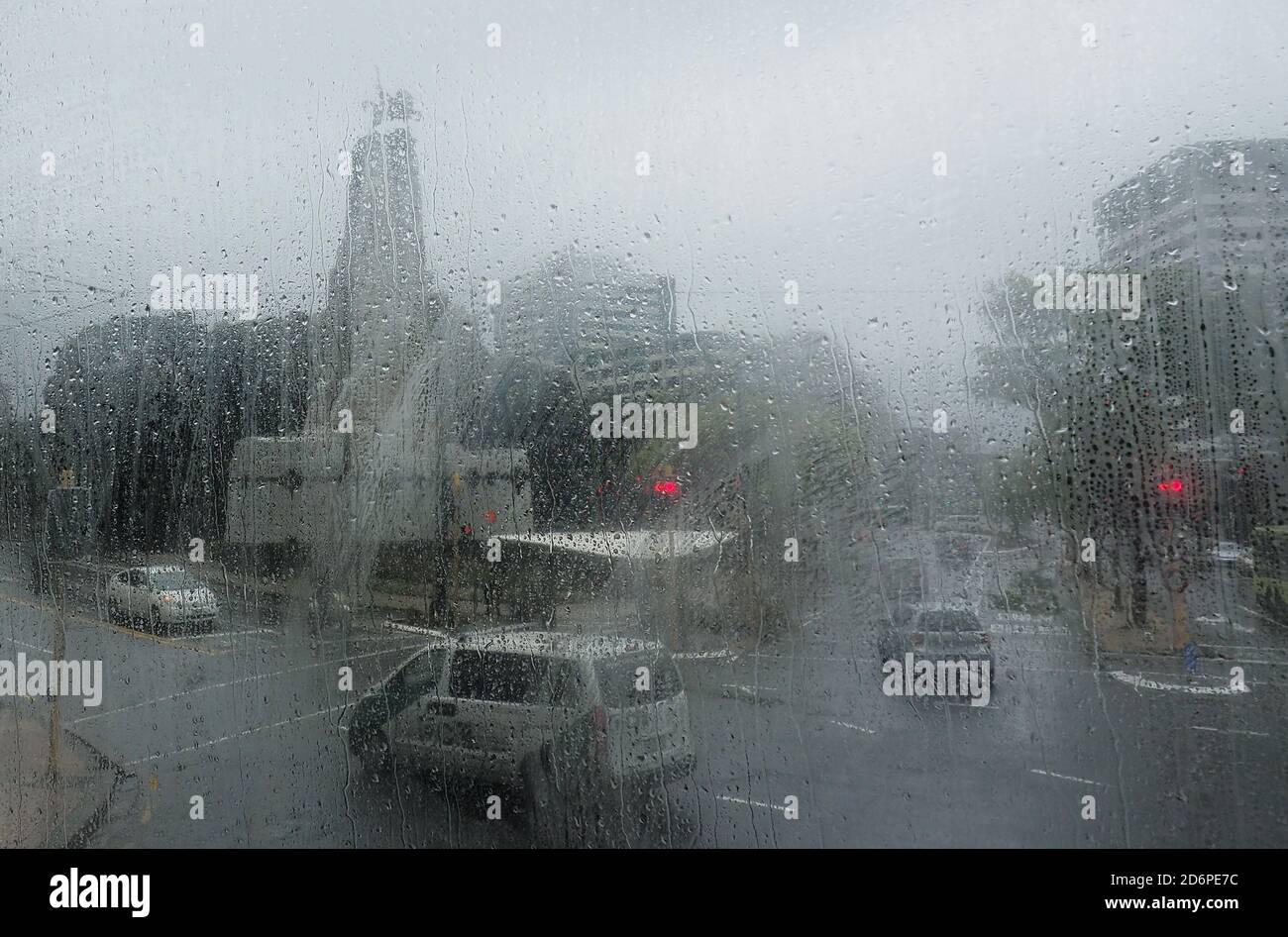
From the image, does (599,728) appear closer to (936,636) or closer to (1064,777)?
(936,636)

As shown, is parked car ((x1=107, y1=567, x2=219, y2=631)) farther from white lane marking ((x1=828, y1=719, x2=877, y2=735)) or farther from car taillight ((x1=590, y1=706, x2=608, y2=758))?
white lane marking ((x1=828, y1=719, x2=877, y2=735))

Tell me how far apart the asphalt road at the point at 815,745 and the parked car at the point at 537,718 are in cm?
5

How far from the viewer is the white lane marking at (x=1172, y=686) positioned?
1550 millimetres

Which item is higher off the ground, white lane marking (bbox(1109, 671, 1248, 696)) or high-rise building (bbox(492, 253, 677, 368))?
high-rise building (bbox(492, 253, 677, 368))

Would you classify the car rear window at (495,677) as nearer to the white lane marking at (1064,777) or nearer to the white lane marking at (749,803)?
the white lane marking at (749,803)

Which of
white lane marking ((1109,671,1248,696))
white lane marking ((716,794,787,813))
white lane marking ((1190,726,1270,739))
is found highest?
white lane marking ((1109,671,1248,696))

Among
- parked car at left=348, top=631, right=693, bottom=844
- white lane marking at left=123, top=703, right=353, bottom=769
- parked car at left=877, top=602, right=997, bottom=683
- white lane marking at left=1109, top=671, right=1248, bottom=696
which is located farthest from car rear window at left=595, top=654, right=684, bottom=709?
white lane marking at left=1109, top=671, right=1248, bottom=696

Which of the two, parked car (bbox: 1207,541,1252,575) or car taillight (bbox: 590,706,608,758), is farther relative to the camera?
car taillight (bbox: 590,706,608,758)

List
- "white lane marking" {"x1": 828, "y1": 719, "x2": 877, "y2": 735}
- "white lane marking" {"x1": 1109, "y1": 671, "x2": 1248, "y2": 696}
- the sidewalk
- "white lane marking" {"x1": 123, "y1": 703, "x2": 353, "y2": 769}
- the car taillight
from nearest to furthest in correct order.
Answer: "white lane marking" {"x1": 1109, "y1": 671, "x2": 1248, "y2": 696} < "white lane marking" {"x1": 828, "y1": 719, "x2": 877, "y2": 735} < the car taillight < "white lane marking" {"x1": 123, "y1": 703, "x2": 353, "y2": 769} < the sidewalk

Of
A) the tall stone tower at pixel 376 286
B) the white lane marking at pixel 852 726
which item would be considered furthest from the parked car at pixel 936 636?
the tall stone tower at pixel 376 286

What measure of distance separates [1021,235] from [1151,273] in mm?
233

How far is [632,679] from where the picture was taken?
1.75 meters

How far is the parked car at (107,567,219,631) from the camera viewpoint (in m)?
1.93

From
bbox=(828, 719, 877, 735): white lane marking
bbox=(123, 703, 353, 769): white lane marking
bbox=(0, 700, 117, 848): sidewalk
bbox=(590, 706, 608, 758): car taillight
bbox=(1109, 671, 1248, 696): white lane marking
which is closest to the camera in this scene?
bbox=(1109, 671, 1248, 696): white lane marking
